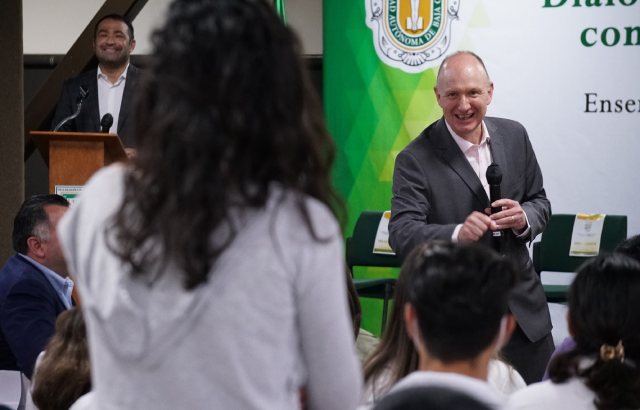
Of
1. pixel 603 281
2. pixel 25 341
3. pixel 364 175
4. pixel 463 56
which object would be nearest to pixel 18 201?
pixel 364 175

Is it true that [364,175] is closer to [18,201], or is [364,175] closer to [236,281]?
[18,201]

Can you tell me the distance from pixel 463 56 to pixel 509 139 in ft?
1.19

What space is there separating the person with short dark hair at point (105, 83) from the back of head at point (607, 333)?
4.23m

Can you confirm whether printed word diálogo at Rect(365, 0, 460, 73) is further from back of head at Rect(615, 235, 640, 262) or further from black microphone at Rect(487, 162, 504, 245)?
back of head at Rect(615, 235, 640, 262)

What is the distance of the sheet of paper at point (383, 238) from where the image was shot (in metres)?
5.91

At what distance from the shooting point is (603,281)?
74.7 inches

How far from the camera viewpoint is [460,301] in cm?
152

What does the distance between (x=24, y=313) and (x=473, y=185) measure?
1.75 metres

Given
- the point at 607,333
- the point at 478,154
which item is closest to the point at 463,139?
the point at 478,154

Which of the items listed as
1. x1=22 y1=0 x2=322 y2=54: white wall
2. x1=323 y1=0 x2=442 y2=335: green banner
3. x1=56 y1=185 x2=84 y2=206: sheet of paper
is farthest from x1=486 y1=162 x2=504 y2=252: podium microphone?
x1=22 y1=0 x2=322 y2=54: white wall

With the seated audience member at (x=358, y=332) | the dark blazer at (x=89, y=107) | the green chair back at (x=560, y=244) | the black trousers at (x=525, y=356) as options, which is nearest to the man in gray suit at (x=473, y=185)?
the black trousers at (x=525, y=356)

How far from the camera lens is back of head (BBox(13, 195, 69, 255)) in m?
3.65

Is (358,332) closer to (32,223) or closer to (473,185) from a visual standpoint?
(473,185)

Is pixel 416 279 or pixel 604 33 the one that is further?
pixel 604 33
